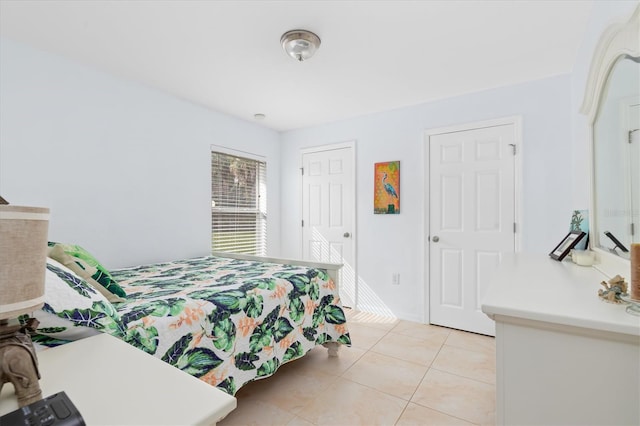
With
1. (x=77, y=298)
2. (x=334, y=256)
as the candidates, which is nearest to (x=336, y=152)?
(x=334, y=256)

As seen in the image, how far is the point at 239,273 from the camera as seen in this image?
2402 mm

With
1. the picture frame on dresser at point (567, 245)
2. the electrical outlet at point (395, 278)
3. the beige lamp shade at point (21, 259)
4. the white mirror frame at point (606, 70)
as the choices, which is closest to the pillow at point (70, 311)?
the beige lamp shade at point (21, 259)

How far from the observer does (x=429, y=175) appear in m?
3.27

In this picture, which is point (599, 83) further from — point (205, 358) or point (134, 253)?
point (134, 253)

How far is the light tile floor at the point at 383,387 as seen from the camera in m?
1.79

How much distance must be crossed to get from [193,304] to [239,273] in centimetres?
76

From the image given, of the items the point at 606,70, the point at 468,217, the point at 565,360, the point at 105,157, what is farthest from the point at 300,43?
the point at 468,217

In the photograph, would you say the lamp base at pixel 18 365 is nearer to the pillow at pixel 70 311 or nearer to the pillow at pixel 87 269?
the pillow at pixel 70 311

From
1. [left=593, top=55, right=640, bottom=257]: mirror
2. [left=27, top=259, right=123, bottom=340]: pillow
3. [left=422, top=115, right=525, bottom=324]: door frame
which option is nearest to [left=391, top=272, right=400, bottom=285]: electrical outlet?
[left=422, top=115, right=525, bottom=324]: door frame

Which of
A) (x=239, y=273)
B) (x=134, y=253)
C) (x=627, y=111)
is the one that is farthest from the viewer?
(x=134, y=253)

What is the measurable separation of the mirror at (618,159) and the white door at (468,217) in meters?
1.31

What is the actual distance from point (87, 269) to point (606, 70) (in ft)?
8.65

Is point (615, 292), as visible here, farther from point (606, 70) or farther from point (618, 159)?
point (606, 70)

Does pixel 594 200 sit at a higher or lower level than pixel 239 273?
higher
